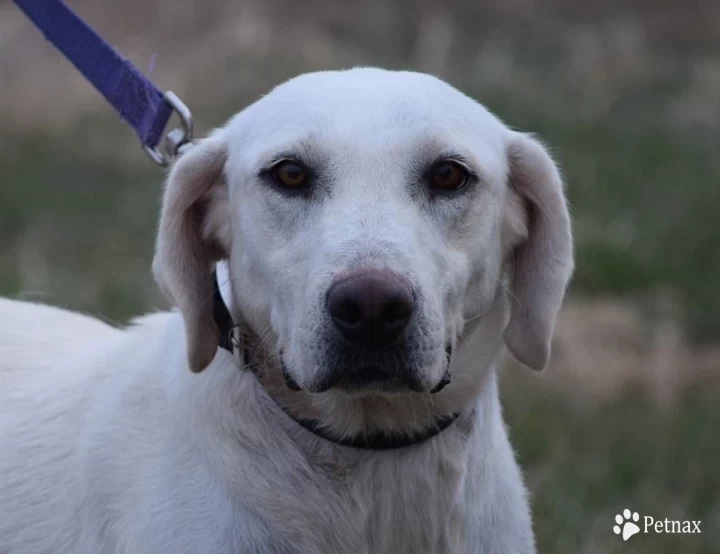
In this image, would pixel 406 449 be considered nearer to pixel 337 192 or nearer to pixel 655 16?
pixel 337 192

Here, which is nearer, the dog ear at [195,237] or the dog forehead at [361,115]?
the dog forehead at [361,115]

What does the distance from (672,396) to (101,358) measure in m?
3.52

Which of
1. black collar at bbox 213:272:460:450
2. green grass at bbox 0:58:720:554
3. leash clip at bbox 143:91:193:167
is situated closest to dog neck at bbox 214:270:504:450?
black collar at bbox 213:272:460:450

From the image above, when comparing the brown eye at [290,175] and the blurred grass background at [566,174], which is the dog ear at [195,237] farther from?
the blurred grass background at [566,174]

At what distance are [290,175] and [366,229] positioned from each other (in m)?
0.33

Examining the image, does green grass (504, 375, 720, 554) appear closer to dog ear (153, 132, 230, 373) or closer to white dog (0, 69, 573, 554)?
white dog (0, 69, 573, 554)

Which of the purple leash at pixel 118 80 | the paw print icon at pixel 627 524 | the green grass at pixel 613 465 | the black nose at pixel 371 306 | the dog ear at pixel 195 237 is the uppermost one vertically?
the purple leash at pixel 118 80

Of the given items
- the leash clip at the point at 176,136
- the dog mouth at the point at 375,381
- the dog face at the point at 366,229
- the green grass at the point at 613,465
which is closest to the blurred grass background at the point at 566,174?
the green grass at the point at 613,465

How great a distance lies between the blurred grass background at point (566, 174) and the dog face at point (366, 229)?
5.87ft

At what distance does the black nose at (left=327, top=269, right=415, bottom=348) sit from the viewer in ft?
8.50

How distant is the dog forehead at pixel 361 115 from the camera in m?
2.92

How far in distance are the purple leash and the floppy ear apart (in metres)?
1.05

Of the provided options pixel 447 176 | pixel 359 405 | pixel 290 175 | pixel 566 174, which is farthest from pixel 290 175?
pixel 566 174

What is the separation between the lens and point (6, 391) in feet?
11.6
